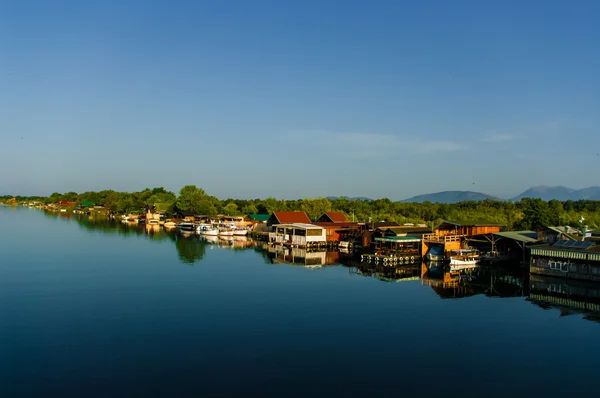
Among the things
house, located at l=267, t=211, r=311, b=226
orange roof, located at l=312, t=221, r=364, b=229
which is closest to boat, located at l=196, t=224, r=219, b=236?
house, located at l=267, t=211, r=311, b=226

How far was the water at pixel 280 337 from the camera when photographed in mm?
15227

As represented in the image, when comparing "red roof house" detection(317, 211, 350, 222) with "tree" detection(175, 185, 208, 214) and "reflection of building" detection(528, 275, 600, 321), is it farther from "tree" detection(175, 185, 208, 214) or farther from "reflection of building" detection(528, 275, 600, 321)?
"tree" detection(175, 185, 208, 214)

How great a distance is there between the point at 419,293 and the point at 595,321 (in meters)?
9.59

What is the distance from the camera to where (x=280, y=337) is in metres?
19.7

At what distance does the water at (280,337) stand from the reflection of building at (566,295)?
619 mm

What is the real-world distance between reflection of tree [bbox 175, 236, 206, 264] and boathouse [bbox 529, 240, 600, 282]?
28.6 meters

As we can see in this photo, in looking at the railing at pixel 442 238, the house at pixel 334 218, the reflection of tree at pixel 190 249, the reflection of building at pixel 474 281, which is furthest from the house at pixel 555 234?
the reflection of tree at pixel 190 249

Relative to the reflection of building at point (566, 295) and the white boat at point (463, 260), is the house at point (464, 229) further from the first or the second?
the reflection of building at point (566, 295)

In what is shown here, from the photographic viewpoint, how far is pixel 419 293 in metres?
29.5

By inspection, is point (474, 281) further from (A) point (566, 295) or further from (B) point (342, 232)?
(B) point (342, 232)

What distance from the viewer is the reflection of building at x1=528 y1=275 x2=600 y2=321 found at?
25156 millimetres

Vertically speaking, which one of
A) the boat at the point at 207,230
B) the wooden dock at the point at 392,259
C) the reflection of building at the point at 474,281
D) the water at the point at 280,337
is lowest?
the water at the point at 280,337

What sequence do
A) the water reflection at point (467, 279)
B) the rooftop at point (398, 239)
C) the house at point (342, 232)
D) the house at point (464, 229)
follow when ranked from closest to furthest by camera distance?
1. the water reflection at point (467, 279)
2. the rooftop at point (398, 239)
3. the house at point (464, 229)
4. the house at point (342, 232)

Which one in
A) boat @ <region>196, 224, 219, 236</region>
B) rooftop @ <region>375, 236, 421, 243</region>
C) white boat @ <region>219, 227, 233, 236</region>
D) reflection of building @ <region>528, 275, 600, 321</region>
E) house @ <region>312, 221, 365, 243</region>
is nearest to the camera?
reflection of building @ <region>528, 275, 600, 321</region>
